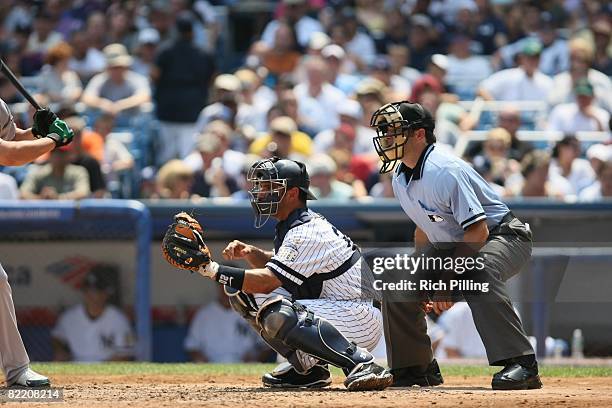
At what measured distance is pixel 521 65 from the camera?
13.6 meters

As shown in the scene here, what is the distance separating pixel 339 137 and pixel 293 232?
238 inches

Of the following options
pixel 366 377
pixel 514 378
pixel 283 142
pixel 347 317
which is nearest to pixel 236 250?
pixel 347 317

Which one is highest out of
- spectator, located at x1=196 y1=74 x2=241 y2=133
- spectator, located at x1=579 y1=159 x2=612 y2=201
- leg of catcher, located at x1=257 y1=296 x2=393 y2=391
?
spectator, located at x1=196 y1=74 x2=241 y2=133

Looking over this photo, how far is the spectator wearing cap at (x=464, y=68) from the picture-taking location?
567 inches

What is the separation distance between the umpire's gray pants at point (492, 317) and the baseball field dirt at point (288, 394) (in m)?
0.23

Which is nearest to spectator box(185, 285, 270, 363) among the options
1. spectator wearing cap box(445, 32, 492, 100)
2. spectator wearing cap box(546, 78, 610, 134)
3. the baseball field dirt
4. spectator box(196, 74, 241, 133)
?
the baseball field dirt

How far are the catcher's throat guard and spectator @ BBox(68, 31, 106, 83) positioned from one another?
→ 27.6ft

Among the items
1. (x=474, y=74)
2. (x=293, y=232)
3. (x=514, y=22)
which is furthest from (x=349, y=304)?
(x=514, y=22)

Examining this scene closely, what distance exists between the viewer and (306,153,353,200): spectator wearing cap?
11.4m

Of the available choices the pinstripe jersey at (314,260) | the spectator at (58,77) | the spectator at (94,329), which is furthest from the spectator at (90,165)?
the pinstripe jersey at (314,260)

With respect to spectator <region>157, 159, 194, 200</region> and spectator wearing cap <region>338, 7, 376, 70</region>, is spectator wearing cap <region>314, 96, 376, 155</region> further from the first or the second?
spectator wearing cap <region>338, 7, 376, 70</region>

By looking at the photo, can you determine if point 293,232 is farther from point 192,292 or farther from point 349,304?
point 192,292

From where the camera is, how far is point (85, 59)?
582 inches

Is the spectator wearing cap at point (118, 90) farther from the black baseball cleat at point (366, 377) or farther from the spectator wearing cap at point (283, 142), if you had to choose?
the black baseball cleat at point (366, 377)
